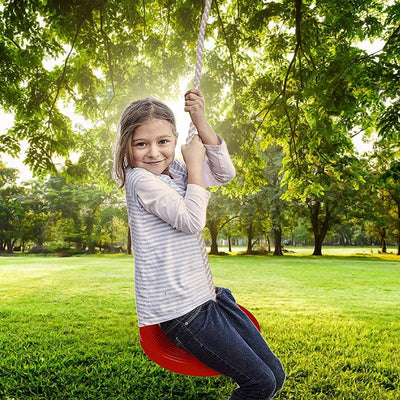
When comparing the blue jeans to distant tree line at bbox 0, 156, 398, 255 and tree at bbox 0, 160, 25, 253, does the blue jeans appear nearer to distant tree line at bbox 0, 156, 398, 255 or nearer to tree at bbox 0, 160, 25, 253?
distant tree line at bbox 0, 156, 398, 255

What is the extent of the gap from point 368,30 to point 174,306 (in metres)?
5.62

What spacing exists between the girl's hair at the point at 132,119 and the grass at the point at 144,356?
8.04ft

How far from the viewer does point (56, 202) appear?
31125 mm

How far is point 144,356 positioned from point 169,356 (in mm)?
2792

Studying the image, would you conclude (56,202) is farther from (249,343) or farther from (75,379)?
(249,343)

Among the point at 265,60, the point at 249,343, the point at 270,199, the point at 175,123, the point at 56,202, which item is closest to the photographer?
the point at 249,343

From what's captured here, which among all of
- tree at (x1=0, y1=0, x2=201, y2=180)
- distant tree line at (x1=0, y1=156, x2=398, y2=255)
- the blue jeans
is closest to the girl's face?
the blue jeans

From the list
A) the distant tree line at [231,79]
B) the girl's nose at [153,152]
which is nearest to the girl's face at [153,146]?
the girl's nose at [153,152]

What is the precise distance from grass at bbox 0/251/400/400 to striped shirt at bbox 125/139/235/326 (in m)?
2.11

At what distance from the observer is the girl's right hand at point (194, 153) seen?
1.73 meters

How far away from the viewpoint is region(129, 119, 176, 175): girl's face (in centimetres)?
178

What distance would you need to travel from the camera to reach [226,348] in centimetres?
161

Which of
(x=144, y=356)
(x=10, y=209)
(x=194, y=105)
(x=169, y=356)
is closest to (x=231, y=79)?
(x=144, y=356)

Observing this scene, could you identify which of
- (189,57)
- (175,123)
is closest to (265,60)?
(189,57)
